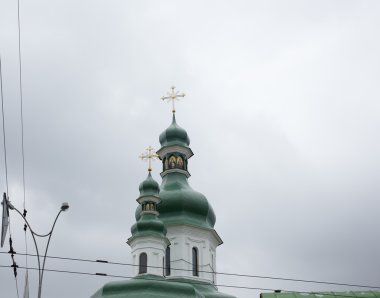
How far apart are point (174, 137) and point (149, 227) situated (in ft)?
37.3

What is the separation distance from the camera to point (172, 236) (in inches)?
1522

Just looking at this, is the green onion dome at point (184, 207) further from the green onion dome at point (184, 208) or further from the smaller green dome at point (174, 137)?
the smaller green dome at point (174, 137)

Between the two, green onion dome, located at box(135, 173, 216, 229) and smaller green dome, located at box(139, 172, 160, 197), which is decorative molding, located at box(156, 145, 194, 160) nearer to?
green onion dome, located at box(135, 173, 216, 229)

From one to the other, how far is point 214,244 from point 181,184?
177 inches

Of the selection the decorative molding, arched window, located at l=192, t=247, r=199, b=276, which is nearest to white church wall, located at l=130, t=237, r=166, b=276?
arched window, located at l=192, t=247, r=199, b=276

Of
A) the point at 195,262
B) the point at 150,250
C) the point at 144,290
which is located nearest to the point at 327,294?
the point at 144,290

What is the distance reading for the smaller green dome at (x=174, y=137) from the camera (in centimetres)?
4412

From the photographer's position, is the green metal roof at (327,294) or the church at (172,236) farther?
the church at (172,236)

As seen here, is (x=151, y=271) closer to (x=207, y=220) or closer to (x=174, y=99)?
(x=207, y=220)

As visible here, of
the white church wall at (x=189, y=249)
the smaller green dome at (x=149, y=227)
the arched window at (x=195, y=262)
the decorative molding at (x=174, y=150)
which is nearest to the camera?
the smaller green dome at (x=149, y=227)

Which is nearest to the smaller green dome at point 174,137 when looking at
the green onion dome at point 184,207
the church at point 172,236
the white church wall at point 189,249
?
the church at point 172,236

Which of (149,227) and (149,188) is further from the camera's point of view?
(149,188)

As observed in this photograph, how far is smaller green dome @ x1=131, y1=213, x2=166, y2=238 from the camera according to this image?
34.1 m

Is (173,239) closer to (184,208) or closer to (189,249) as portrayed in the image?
(189,249)
